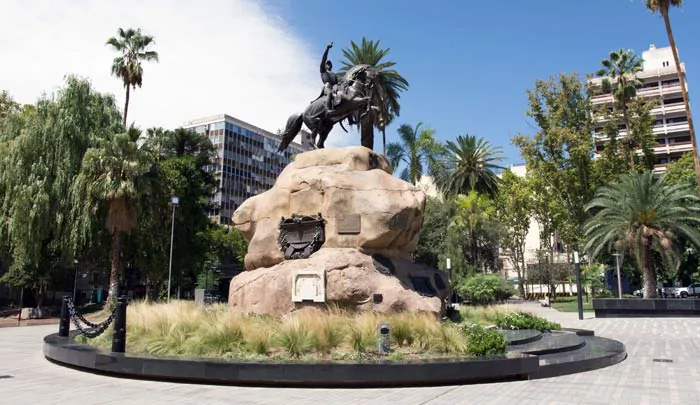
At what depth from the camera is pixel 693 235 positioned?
32.5m

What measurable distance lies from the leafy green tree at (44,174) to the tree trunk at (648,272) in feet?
117

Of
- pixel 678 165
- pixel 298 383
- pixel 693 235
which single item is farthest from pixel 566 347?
pixel 678 165

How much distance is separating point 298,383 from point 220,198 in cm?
8600

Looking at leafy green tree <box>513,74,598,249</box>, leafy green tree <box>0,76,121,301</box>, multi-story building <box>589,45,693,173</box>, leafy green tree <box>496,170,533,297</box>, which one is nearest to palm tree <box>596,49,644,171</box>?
leafy green tree <box>513,74,598,249</box>

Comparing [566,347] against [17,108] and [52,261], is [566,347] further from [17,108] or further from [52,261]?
[17,108]

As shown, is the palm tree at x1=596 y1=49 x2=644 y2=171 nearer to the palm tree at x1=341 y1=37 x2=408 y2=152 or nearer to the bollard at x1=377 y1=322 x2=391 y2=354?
the palm tree at x1=341 y1=37 x2=408 y2=152

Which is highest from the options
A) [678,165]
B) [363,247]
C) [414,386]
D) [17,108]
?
[17,108]

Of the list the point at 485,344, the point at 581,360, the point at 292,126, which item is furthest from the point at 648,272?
the point at 485,344

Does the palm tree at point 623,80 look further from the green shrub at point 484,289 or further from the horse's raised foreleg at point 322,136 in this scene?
the horse's raised foreleg at point 322,136

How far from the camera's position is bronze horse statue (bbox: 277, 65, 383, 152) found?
17.7 metres

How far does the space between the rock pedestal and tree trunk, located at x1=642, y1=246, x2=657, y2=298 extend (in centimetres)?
2326

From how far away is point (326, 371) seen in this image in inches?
377

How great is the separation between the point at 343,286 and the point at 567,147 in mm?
37383

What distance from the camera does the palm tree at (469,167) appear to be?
178ft
